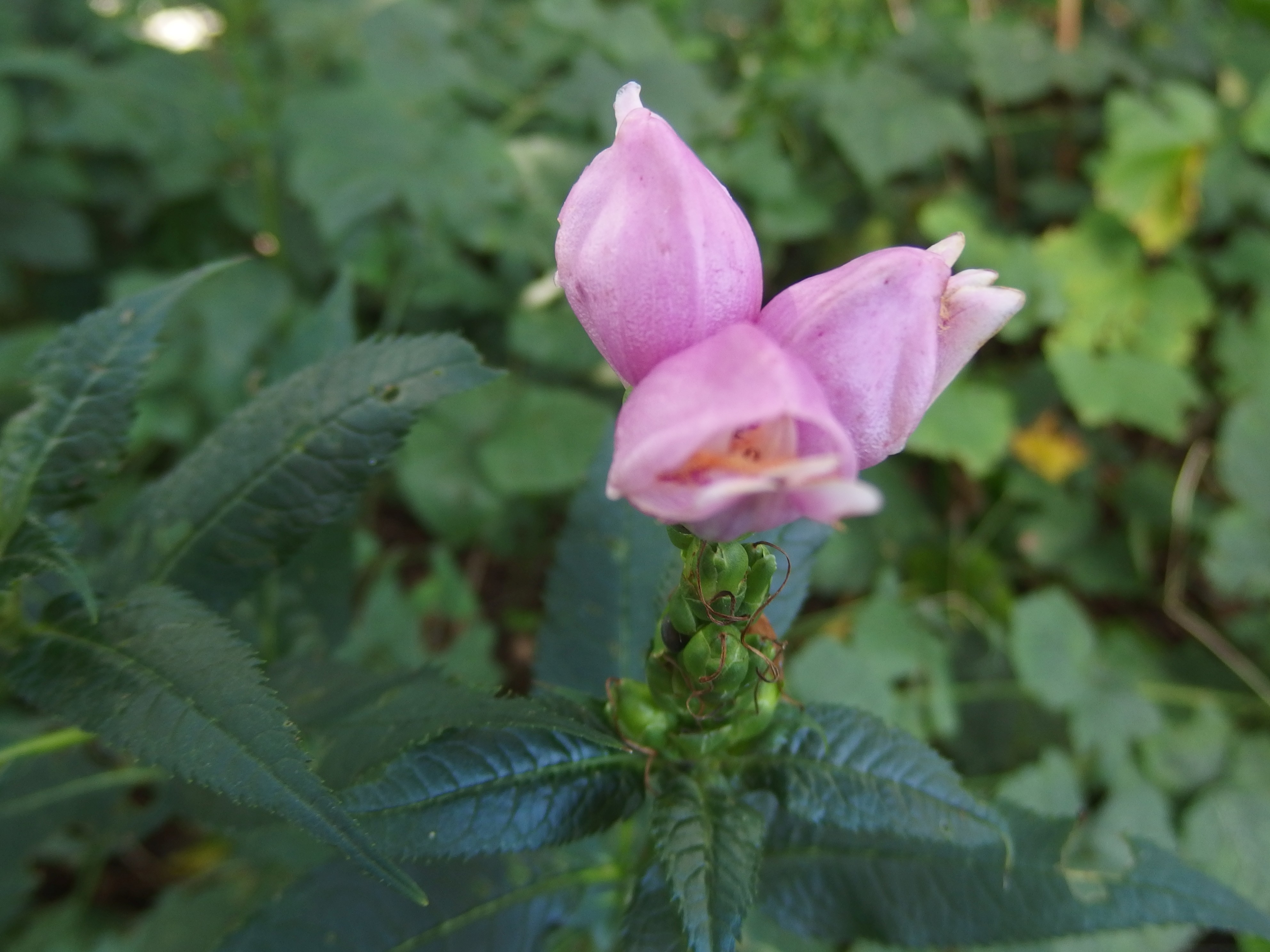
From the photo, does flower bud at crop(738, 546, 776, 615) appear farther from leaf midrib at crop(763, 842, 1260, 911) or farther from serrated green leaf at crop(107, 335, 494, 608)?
leaf midrib at crop(763, 842, 1260, 911)

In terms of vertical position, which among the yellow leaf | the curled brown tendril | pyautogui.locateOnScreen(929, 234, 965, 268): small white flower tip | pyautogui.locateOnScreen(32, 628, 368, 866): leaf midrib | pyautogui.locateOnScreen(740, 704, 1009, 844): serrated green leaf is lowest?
the yellow leaf

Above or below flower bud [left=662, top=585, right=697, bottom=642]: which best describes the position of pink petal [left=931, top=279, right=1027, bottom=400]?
above

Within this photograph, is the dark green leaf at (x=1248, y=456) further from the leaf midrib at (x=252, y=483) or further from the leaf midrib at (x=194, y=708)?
the leaf midrib at (x=194, y=708)

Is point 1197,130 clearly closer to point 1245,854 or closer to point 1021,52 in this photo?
point 1021,52

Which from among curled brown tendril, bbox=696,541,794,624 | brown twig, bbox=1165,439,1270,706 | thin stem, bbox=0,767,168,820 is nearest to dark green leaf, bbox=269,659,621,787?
curled brown tendril, bbox=696,541,794,624

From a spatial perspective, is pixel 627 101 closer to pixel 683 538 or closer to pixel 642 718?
pixel 683 538

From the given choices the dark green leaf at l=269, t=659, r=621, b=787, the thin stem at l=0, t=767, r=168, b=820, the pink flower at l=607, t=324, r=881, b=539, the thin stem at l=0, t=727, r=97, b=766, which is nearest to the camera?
the pink flower at l=607, t=324, r=881, b=539

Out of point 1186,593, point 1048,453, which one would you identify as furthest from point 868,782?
point 1186,593
